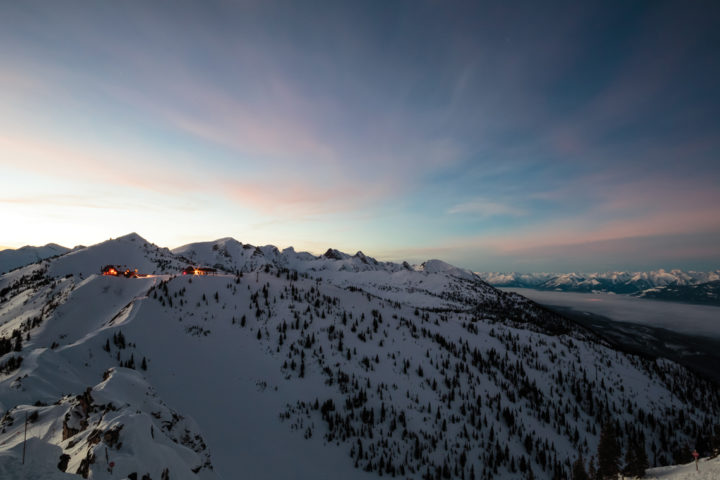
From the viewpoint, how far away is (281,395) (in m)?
31.7

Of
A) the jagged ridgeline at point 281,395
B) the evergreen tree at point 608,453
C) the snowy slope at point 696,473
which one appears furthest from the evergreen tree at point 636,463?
the evergreen tree at point 608,453

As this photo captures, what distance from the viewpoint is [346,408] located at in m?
31.8

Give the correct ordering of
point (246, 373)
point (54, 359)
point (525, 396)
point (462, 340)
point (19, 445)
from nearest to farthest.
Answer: point (19, 445) < point (54, 359) < point (246, 373) < point (525, 396) < point (462, 340)

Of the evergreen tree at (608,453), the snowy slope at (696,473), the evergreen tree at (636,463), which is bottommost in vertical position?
the evergreen tree at (608,453)

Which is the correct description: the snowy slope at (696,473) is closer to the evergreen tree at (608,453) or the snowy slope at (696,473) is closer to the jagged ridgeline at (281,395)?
the jagged ridgeline at (281,395)

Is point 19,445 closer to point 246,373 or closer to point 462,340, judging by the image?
point 246,373

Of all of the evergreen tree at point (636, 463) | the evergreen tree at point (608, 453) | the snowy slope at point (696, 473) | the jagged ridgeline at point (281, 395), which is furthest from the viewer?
the evergreen tree at point (608, 453)

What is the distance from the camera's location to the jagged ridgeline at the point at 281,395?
11797 millimetres

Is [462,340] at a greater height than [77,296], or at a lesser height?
lesser

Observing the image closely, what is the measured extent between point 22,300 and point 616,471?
101m

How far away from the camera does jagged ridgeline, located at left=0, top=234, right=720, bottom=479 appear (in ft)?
38.7

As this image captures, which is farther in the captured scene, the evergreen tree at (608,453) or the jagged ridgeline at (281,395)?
the evergreen tree at (608,453)

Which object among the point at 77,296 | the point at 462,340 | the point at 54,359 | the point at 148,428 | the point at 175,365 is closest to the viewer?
the point at 148,428

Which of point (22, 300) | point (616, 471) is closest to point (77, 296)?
point (22, 300)
